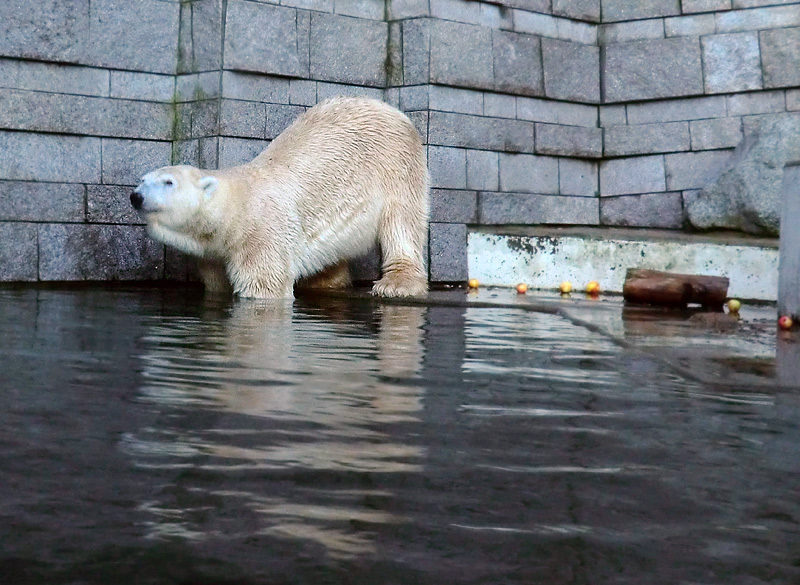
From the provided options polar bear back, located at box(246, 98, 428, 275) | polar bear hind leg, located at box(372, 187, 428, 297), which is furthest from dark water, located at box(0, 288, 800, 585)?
polar bear hind leg, located at box(372, 187, 428, 297)

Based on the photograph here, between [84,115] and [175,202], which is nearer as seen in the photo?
[175,202]

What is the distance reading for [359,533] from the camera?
5.59 ft

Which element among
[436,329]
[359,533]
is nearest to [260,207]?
[436,329]

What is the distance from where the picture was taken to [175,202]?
7.00 meters

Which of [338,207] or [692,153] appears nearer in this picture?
[338,207]

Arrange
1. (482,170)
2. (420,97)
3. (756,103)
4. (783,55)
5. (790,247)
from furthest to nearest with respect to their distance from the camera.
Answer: (756,103)
(783,55)
(482,170)
(420,97)
(790,247)

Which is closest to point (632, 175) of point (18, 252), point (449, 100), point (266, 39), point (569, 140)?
point (569, 140)

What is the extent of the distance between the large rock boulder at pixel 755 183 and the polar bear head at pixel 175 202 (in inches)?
178

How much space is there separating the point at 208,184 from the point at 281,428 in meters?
4.75

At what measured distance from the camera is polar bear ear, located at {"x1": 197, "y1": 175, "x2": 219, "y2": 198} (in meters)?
7.06

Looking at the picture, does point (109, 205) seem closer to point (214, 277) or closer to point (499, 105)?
point (214, 277)

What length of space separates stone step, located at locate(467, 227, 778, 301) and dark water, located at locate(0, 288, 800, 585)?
5080 mm

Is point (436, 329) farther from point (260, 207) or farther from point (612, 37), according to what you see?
point (612, 37)

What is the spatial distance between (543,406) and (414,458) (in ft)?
2.63
